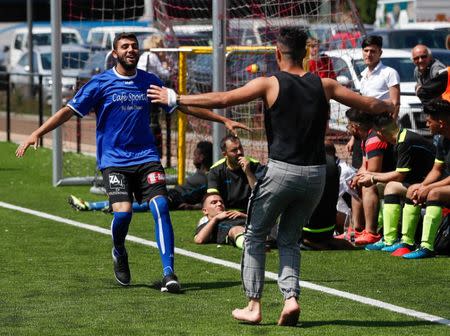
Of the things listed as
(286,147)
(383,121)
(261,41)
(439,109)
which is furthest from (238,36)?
(286,147)

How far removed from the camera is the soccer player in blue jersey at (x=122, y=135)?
10078mm

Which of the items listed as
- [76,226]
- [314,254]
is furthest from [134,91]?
[76,226]

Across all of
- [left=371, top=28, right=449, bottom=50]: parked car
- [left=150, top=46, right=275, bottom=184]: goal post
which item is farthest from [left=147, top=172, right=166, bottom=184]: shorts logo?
[left=371, top=28, right=449, bottom=50]: parked car

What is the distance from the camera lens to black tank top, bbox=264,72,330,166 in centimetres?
816

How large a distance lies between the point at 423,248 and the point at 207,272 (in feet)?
6.69

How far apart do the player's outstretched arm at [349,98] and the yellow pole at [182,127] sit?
7900 millimetres

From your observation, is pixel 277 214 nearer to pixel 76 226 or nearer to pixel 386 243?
pixel 386 243

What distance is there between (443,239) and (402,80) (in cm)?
1115

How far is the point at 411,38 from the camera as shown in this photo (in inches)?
1096

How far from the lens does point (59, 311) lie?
29.2 ft

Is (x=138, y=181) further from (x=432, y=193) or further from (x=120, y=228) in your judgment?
(x=432, y=193)

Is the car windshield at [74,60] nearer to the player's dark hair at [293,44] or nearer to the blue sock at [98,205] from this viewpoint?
the blue sock at [98,205]

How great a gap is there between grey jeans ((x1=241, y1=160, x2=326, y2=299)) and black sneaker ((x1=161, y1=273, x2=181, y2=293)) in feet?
4.27

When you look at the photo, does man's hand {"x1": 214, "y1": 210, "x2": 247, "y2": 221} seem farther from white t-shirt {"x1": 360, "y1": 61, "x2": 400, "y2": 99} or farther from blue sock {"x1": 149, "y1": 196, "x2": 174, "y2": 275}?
white t-shirt {"x1": 360, "y1": 61, "x2": 400, "y2": 99}
